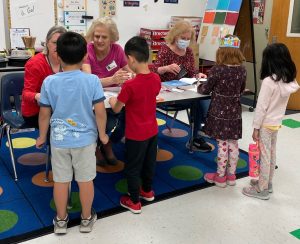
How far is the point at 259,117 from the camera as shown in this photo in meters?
2.43

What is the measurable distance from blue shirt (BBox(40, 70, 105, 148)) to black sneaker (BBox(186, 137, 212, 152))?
1.65 meters

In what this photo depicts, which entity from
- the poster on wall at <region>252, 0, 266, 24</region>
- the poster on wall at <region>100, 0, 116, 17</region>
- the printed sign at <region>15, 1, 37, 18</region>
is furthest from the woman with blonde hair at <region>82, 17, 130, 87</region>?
the poster on wall at <region>252, 0, 266, 24</region>

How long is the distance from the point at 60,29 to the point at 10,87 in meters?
0.72

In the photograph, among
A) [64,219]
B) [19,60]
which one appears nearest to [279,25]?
[19,60]

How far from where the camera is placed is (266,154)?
253cm

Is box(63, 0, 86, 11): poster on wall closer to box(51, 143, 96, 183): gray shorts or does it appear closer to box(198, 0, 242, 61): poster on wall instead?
box(198, 0, 242, 61): poster on wall

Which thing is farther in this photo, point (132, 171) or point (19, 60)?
point (19, 60)

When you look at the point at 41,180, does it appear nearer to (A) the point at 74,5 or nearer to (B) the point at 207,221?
(B) the point at 207,221

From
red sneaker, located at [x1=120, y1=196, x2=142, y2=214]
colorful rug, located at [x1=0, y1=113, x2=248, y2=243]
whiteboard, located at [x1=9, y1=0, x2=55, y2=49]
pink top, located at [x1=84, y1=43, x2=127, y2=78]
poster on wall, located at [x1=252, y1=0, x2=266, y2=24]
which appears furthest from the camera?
poster on wall, located at [x1=252, y1=0, x2=266, y2=24]

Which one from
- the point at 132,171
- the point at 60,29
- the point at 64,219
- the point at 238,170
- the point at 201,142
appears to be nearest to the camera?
the point at 64,219

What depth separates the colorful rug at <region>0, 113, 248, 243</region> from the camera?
219 cm

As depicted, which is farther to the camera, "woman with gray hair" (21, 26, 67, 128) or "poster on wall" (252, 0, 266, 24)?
"poster on wall" (252, 0, 266, 24)

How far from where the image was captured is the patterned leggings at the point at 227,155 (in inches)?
105

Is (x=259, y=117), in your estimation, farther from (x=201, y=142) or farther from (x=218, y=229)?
(x=201, y=142)
